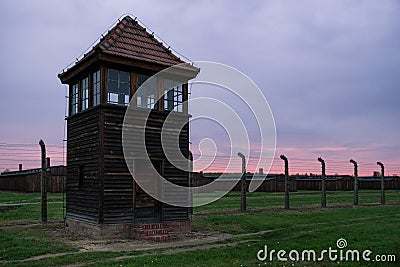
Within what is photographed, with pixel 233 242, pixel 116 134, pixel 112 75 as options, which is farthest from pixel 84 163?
pixel 233 242

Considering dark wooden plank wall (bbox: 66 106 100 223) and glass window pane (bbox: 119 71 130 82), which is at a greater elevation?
glass window pane (bbox: 119 71 130 82)

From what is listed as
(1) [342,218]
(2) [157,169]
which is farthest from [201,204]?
(2) [157,169]

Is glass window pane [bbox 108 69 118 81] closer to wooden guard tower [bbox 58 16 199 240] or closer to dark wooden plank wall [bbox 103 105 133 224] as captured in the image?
wooden guard tower [bbox 58 16 199 240]

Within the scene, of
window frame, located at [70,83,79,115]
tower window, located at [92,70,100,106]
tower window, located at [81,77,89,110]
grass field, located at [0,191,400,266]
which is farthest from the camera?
window frame, located at [70,83,79,115]

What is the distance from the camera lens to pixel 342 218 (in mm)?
20500

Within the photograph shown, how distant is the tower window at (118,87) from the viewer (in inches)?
620

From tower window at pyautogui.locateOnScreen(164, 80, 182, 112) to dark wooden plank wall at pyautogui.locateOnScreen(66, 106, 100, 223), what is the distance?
9.39 ft

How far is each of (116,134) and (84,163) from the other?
1958mm

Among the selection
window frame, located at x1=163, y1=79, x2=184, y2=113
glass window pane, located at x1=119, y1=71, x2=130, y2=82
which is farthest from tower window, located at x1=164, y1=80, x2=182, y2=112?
glass window pane, located at x1=119, y1=71, x2=130, y2=82

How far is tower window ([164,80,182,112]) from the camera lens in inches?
672

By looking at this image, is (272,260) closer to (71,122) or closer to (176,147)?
(176,147)

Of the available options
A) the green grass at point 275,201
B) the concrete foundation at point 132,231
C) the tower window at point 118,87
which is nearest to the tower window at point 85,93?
the tower window at point 118,87

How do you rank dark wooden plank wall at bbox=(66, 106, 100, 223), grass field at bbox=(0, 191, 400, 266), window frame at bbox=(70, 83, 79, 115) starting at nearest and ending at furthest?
1. grass field at bbox=(0, 191, 400, 266)
2. dark wooden plank wall at bbox=(66, 106, 100, 223)
3. window frame at bbox=(70, 83, 79, 115)

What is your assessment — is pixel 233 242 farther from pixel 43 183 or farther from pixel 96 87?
pixel 43 183
